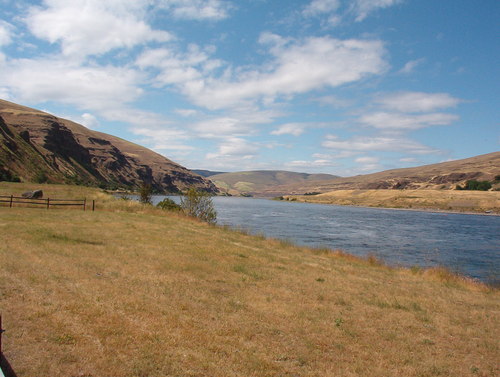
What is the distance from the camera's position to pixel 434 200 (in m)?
120

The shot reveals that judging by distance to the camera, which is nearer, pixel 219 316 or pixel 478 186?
pixel 219 316

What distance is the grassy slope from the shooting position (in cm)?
718

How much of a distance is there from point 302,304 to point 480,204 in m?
116

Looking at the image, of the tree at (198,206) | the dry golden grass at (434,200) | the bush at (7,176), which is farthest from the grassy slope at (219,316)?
the dry golden grass at (434,200)

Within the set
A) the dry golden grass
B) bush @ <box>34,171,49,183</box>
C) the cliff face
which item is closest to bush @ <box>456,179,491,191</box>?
the dry golden grass

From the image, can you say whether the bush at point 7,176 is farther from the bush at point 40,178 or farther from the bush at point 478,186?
the bush at point 478,186

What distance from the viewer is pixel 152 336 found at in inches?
316

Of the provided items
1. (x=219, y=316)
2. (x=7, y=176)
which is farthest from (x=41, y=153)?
(x=219, y=316)

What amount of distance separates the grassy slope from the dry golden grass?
105 m

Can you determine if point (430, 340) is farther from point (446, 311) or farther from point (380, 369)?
point (446, 311)

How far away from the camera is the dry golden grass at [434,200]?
350 feet

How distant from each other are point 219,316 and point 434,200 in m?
127

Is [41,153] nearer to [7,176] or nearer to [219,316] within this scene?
[7,176]

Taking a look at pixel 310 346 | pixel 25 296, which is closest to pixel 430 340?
pixel 310 346
